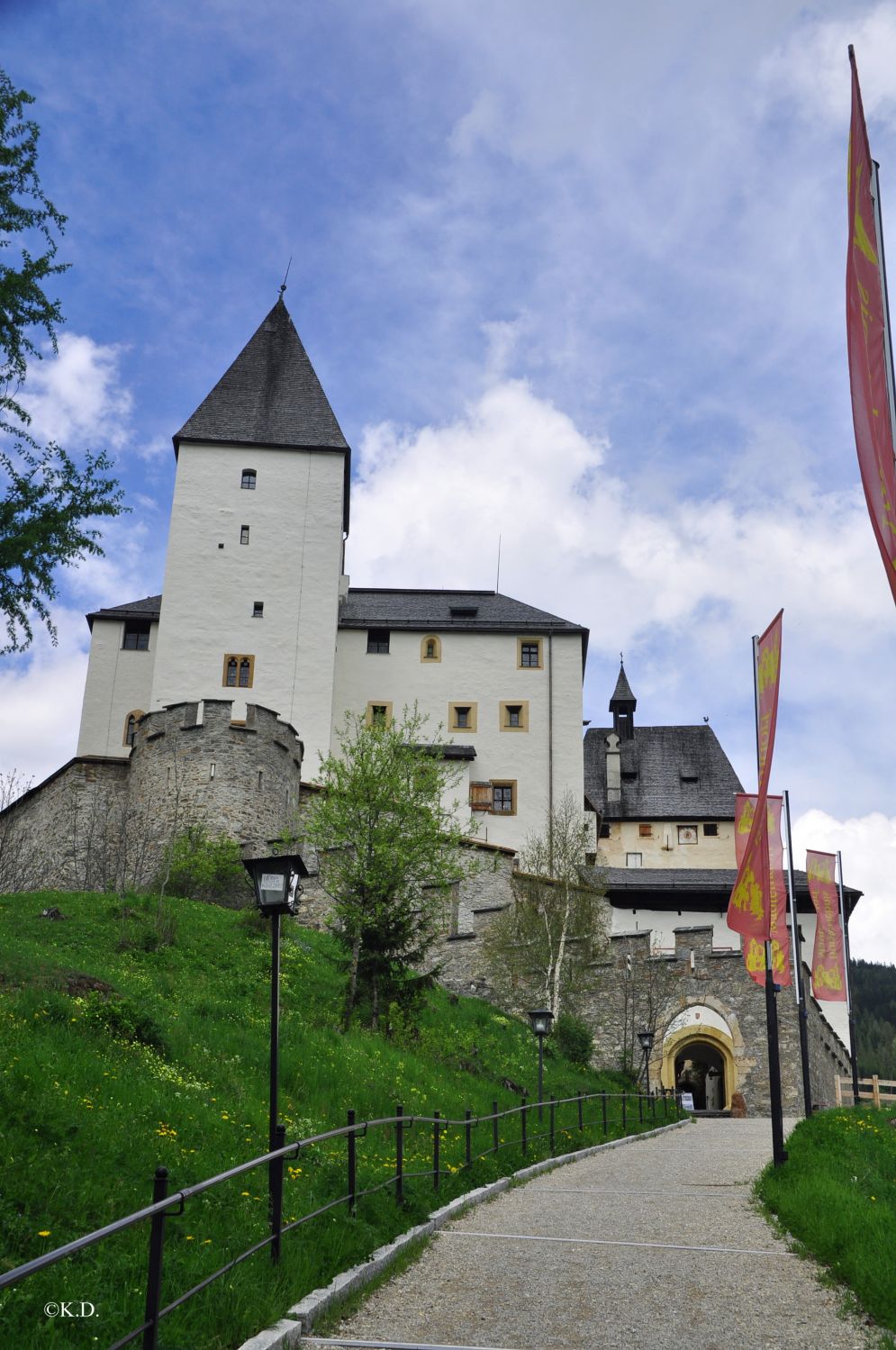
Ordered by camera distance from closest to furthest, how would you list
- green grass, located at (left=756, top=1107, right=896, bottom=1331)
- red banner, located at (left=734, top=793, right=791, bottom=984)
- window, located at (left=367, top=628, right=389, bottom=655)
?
green grass, located at (left=756, top=1107, right=896, bottom=1331)
red banner, located at (left=734, top=793, right=791, bottom=984)
window, located at (left=367, top=628, right=389, bottom=655)

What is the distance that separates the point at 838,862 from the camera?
102 feet

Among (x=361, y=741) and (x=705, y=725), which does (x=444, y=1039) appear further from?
(x=705, y=725)

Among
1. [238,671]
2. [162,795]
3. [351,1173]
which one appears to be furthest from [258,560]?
[351,1173]

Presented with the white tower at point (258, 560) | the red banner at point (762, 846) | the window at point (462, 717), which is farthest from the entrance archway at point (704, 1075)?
the red banner at point (762, 846)

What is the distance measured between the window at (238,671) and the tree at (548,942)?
1291 centimetres

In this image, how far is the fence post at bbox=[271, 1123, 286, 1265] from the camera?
677 centimetres

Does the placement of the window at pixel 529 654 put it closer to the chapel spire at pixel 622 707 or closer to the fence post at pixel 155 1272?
the chapel spire at pixel 622 707

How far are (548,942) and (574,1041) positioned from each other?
313 centimetres

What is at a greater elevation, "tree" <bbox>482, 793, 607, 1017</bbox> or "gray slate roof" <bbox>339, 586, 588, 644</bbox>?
"gray slate roof" <bbox>339, 586, 588, 644</bbox>


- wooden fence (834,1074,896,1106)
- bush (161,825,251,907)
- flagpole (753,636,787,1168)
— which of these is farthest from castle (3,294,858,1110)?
flagpole (753,636,787,1168)

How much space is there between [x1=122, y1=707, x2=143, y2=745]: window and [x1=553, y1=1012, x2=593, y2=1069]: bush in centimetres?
1996

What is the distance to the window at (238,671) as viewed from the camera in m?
40.8

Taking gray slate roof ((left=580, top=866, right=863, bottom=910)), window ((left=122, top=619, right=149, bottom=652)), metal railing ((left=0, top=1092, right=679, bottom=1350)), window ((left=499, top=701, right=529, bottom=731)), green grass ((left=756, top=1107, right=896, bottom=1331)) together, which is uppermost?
window ((left=122, top=619, right=149, bottom=652))

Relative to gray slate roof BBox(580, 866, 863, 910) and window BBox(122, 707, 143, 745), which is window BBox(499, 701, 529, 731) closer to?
gray slate roof BBox(580, 866, 863, 910)
